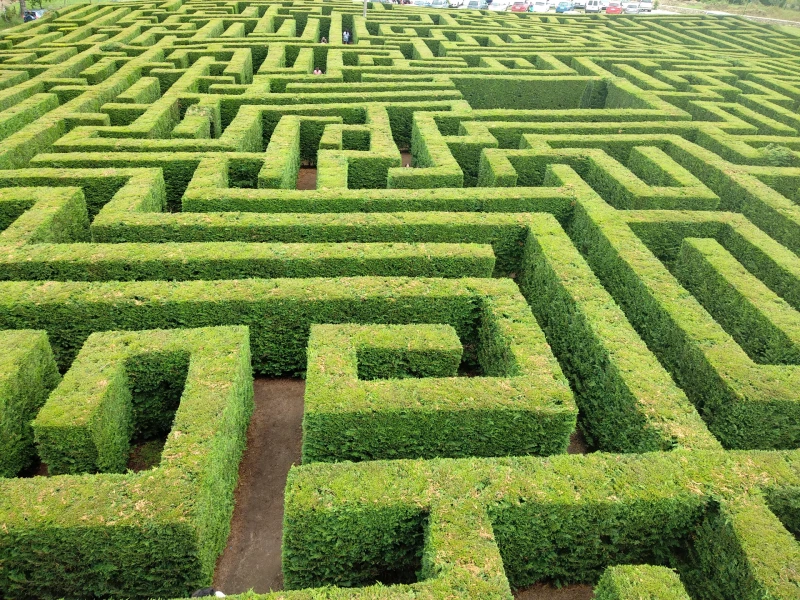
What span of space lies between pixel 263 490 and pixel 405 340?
3.86 metres

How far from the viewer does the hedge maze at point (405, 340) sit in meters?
7.75

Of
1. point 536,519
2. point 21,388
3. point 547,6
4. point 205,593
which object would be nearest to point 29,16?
point 21,388

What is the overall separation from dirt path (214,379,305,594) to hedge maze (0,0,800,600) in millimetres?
529

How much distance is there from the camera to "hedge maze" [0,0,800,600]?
7750mm

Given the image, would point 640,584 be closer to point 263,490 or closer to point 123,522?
point 263,490

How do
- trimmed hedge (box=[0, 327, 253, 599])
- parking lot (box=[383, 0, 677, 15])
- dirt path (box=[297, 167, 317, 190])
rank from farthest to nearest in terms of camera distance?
parking lot (box=[383, 0, 677, 15]) < dirt path (box=[297, 167, 317, 190]) < trimmed hedge (box=[0, 327, 253, 599])

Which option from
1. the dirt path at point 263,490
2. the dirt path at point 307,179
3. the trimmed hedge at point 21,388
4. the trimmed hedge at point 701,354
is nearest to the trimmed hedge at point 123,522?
the dirt path at point 263,490

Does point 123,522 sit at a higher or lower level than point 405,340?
lower

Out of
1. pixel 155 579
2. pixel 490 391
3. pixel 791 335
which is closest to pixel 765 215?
pixel 791 335

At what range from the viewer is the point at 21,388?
957 cm

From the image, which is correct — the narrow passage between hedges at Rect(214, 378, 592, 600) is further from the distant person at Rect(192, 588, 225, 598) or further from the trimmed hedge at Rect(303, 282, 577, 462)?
the trimmed hedge at Rect(303, 282, 577, 462)

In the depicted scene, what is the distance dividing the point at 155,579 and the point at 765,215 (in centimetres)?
1812

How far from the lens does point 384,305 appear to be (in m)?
11.7

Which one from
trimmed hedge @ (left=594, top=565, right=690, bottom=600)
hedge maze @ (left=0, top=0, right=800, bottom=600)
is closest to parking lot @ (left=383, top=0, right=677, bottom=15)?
hedge maze @ (left=0, top=0, right=800, bottom=600)
